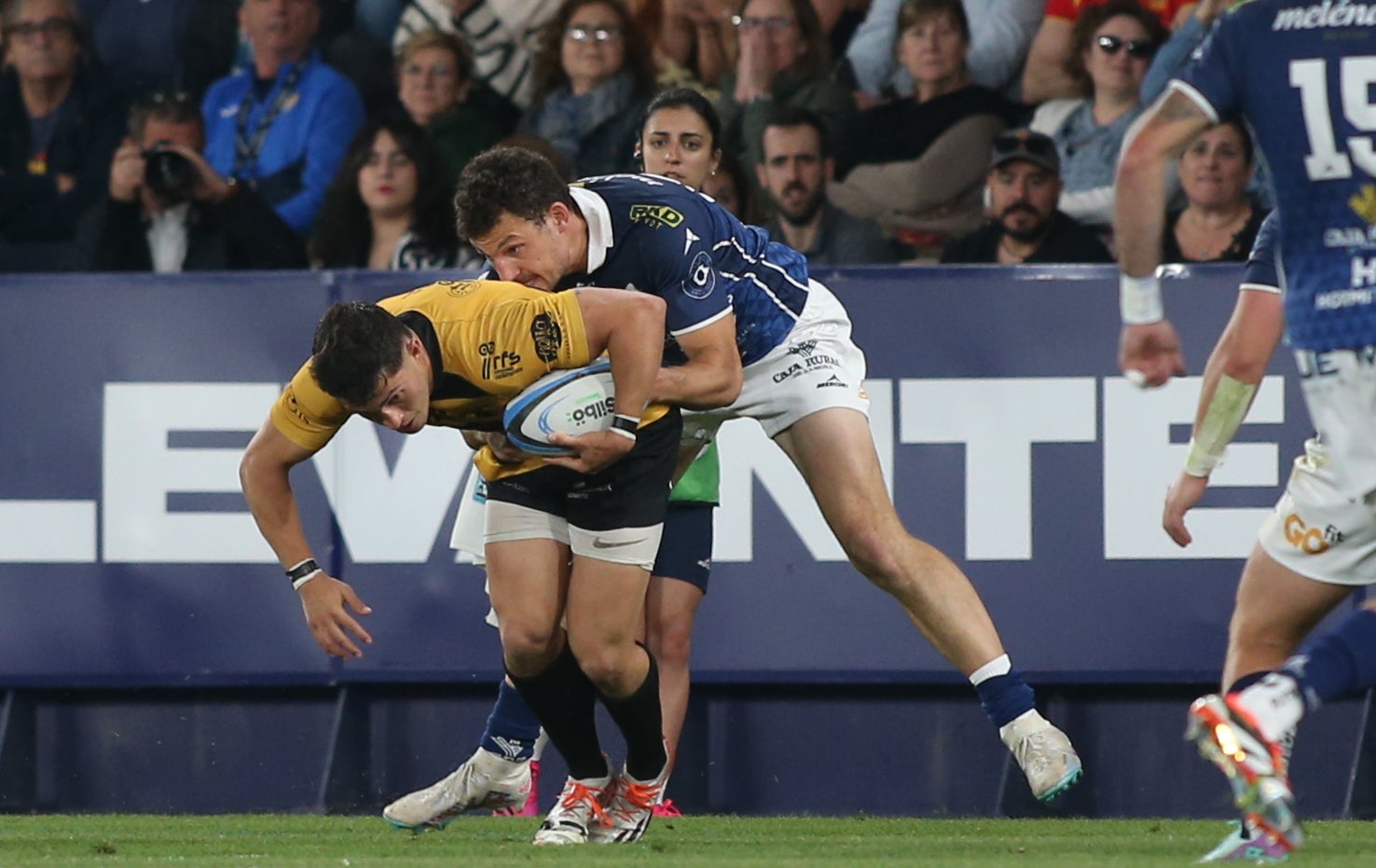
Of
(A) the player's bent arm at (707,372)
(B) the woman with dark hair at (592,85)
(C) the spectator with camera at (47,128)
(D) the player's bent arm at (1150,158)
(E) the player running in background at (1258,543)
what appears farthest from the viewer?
(C) the spectator with camera at (47,128)

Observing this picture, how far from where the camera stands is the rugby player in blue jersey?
5770 mm

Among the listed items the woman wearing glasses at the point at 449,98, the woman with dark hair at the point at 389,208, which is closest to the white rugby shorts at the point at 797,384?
the woman with dark hair at the point at 389,208

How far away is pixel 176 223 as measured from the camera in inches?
347

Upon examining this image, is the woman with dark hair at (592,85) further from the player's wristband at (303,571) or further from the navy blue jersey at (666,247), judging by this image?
the player's wristband at (303,571)

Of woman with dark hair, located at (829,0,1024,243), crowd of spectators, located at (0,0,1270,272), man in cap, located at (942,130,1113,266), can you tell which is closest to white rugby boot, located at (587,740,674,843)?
crowd of spectators, located at (0,0,1270,272)

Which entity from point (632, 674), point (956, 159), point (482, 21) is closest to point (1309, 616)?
point (632, 674)

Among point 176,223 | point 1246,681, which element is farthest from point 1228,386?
point 176,223

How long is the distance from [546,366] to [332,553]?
95.0 inches

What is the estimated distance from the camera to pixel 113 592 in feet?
25.3

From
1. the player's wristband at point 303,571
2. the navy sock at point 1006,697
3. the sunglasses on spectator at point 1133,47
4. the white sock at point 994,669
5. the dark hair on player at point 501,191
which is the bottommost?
the navy sock at point 1006,697

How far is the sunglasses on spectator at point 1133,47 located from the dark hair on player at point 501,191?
3.21m

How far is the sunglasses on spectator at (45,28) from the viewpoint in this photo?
30.9 ft

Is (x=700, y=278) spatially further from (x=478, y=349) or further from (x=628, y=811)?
(x=628, y=811)

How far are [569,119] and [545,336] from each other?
340 centimetres
